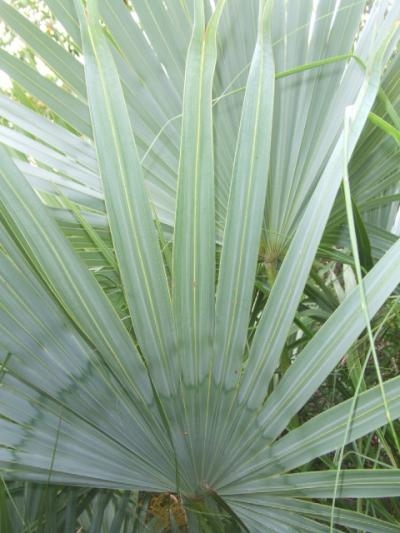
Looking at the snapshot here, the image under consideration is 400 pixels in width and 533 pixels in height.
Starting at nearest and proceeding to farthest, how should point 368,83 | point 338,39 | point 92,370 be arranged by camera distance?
point 368,83 → point 92,370 → point 338,39

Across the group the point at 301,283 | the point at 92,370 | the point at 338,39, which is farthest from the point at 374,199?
the point at 92,370

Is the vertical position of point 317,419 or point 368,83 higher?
point 368,83

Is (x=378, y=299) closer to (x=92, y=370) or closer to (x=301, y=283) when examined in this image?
(x=301, y=283)

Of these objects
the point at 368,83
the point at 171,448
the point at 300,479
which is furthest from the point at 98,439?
the point at 368,83

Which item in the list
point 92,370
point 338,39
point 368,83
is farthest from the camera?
point 338,39

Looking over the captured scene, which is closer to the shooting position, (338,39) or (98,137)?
(98,137)

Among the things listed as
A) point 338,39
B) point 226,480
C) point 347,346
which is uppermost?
point 338,39

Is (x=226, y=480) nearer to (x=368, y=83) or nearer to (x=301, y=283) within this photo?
(x=301, y=283)

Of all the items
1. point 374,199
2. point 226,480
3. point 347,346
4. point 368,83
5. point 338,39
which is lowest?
point 226,480

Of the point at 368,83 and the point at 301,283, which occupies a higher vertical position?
the point at 368,83
